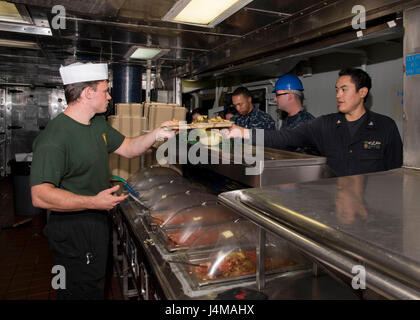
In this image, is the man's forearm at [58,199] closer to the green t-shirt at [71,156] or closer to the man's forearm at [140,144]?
the green t-shirt at [71,156]

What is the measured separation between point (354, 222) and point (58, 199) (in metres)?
1.66

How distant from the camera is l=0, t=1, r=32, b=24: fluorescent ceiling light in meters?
2.82

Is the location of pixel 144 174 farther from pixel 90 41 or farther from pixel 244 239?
pixel 244 239

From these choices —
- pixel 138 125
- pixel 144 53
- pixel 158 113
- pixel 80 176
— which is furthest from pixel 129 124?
pixel 80 176

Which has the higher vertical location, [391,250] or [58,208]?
[391,250]

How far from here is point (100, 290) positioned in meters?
2.46

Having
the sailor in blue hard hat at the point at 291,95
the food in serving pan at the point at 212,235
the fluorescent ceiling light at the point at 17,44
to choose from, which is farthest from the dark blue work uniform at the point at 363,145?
the fluorescent ceiling light at the point at 17,44

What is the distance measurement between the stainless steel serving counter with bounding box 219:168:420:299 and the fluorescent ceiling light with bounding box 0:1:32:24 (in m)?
2.63

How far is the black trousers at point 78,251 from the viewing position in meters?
2.32

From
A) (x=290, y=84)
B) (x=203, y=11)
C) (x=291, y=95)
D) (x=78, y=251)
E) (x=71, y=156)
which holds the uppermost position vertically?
(x=203, y=11)

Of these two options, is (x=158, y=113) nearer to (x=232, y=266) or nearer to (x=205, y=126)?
(x=205, y=126)

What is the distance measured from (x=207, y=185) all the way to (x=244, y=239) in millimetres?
1510

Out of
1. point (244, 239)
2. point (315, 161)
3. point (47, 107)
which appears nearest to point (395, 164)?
point (315, 161)

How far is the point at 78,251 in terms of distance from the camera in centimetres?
235
